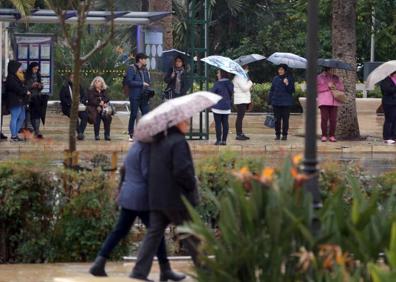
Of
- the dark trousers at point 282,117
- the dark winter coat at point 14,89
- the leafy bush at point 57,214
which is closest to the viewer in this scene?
the leafy bush at point 57,214

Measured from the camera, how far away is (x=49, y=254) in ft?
38.0

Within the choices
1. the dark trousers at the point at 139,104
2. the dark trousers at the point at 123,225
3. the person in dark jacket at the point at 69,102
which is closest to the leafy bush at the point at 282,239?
the dark trousers at the point at 123,225

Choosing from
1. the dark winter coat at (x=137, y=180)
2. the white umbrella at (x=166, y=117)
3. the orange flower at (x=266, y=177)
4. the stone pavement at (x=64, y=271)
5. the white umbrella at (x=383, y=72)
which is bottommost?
the stone pavement at (x=64, y=271)

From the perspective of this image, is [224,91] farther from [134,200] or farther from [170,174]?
[170,174]

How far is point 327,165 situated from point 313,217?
4.21 meters

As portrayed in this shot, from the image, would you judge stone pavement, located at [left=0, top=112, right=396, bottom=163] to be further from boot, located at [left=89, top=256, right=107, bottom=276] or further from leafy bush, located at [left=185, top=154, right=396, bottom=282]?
leafy bush, located at [left=185, top=154, right=396, bottom=282]

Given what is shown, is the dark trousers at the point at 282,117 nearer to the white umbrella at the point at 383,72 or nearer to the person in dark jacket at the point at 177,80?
the person in dark jacket at the point at 177,80

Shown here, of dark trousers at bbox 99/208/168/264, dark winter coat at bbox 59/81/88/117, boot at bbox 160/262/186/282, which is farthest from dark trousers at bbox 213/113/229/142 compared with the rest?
dark trousers at bbox 99/208/168/264

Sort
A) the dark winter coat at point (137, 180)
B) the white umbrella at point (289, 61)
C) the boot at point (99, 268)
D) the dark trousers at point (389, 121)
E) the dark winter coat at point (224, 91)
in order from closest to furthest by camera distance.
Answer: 1. the dark winter coat at point (137, 180)
2. the boot at point (99, 268)
3. the dark winter coat at point (224, 91)
4. the dark trousers at point (389, 121)
5. the white umbrella at point (289, 61)

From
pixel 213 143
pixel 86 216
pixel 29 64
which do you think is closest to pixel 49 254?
pixel 86 216

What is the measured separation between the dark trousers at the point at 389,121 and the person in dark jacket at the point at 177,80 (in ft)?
14.4

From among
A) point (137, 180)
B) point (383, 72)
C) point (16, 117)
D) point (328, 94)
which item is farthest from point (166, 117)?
point (383, 72)

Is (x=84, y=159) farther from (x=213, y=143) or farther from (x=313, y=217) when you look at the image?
(x=213, y=143)

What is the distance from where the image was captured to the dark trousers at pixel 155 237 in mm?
9570
